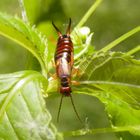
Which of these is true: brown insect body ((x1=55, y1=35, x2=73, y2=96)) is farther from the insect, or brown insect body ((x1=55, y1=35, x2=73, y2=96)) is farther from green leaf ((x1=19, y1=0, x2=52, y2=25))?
green leaf ((x1=19, y1=0, x2=52, y2=25))

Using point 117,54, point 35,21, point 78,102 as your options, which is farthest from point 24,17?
point 78,102

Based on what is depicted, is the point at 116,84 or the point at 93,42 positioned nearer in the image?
the point at 116,84

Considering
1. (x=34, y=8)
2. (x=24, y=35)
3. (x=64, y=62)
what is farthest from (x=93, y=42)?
(x=24, y=35)

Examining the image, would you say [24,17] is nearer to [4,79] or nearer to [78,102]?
[4,79]

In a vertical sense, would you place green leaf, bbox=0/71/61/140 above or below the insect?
below

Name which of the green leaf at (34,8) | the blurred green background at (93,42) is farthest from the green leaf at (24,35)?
the blurred green background at (93,42)

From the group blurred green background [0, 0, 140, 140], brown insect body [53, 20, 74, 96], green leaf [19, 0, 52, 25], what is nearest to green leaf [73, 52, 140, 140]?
brown insect body [53, 20, 74, 96]

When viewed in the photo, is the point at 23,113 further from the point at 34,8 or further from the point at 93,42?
the point at 93,42
